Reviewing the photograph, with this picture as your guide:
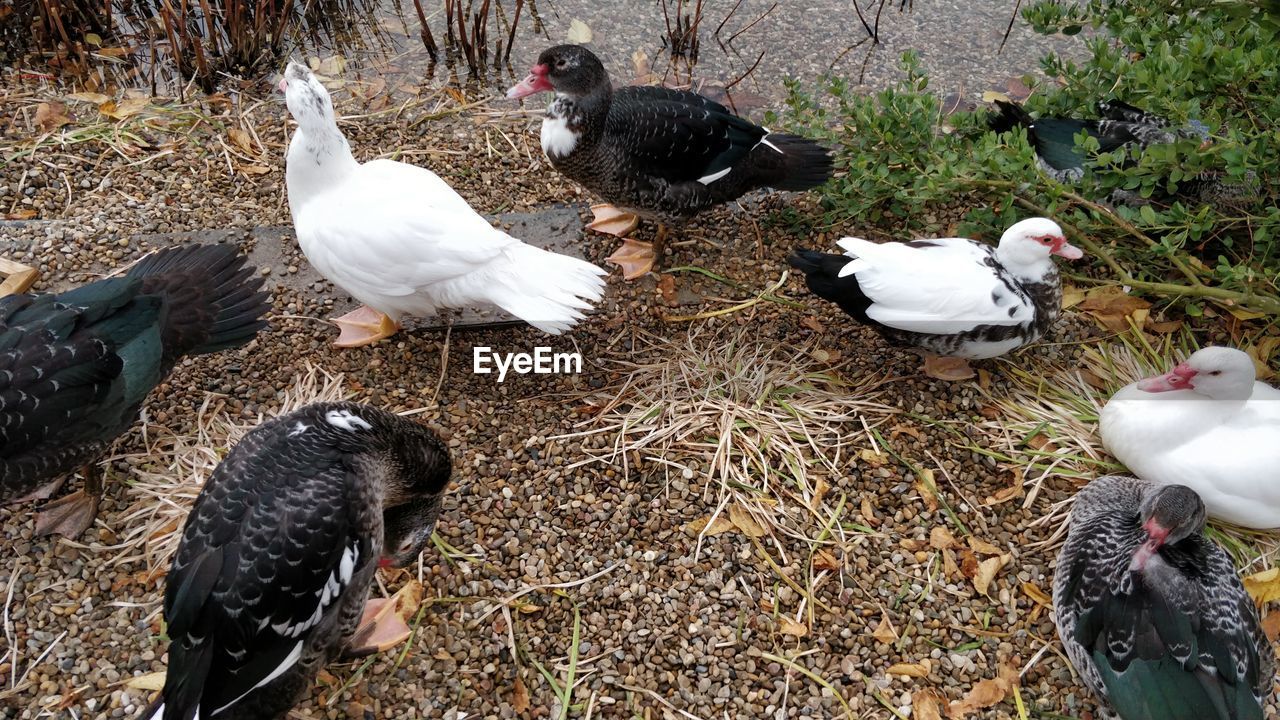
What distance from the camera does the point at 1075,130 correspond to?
→ 12.6ft

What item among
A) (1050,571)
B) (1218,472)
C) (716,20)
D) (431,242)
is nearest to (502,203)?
(431,242)

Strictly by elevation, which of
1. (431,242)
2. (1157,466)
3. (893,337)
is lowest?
(1157,466)

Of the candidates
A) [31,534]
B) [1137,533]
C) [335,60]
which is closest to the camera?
[1137,533]

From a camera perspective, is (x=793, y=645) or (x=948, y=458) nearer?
(x=793, y=645)

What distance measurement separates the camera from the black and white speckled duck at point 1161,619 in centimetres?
245

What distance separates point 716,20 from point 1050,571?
12.2 ft

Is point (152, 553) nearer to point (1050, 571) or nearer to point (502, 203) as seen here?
point (502, 203)

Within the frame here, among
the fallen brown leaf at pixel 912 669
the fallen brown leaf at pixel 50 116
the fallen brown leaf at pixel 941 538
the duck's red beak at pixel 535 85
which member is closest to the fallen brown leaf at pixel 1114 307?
the fallen brown leaf at pixel 941 538

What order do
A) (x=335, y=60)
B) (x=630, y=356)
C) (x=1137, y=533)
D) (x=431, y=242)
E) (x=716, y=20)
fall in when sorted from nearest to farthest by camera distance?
(x=1137, y=533) → (x=431, y=242) → (x=630, y=356) → (x=335, y=60) → (x=716, y=20)

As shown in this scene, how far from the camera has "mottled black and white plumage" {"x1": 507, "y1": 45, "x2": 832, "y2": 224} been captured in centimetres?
365

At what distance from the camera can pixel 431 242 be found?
3141 millimetres

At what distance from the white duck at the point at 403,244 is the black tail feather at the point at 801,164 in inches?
41.2

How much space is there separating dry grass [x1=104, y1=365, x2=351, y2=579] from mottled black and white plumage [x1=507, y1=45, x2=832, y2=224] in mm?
1351

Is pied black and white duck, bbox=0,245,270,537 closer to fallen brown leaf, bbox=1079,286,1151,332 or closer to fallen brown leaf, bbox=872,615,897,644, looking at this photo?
fallen brown leaf, bbox=872,615,897,644
